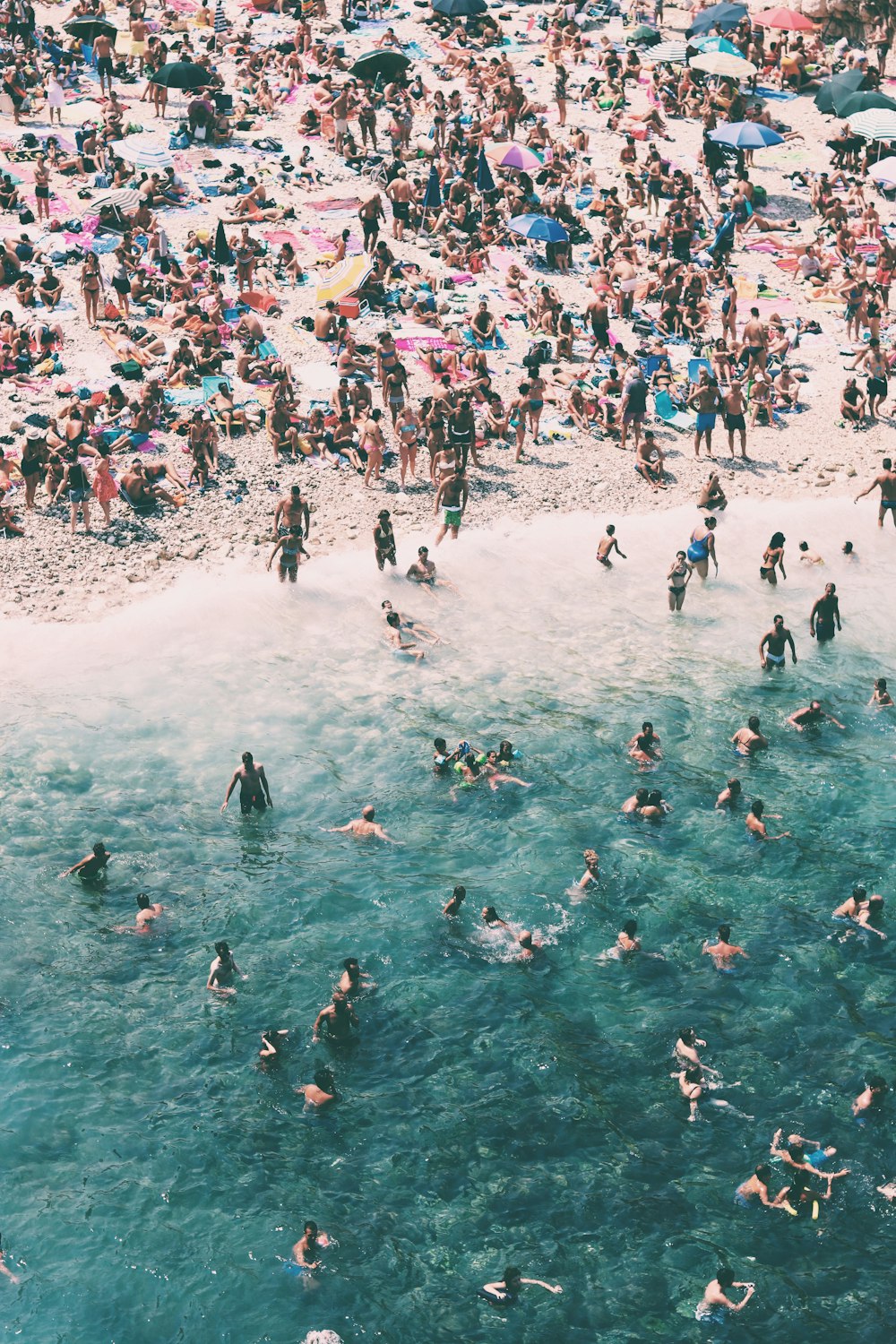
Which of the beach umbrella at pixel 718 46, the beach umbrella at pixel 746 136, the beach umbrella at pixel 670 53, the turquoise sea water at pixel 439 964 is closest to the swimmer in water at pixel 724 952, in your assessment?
the turquoise sea water at pixel 439 964

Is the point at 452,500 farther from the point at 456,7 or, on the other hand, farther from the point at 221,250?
the point at 456,7

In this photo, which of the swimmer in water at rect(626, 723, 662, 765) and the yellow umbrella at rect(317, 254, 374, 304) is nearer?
the swimmer in water at rect(626, 723, 662, 765)

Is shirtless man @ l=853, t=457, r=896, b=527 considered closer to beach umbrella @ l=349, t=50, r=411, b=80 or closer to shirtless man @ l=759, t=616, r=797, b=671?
shirtless man @ l=759, t=616, r=797, b=671

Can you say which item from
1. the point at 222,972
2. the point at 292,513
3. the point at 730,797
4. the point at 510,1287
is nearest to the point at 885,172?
the point at 292,513

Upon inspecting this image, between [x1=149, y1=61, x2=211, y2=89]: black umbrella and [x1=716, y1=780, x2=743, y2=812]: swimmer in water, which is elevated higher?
[x1=149, y1=61, x2=211, y2=89]: black umbrella

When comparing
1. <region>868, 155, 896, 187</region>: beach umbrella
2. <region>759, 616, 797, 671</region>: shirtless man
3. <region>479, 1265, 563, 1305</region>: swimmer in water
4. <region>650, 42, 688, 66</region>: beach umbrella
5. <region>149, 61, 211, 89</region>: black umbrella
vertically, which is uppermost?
<region>650, 42, 688, 66</region>: beach umbrella

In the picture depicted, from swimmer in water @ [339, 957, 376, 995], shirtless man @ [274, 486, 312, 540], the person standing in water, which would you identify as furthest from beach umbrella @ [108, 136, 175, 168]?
swimmer in water @ [339, 957, 376, 995]

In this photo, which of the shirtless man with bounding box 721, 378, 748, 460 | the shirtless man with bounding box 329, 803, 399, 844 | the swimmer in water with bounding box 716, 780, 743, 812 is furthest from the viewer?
the shirtless man with bounding box 721, 378, 748, 460
